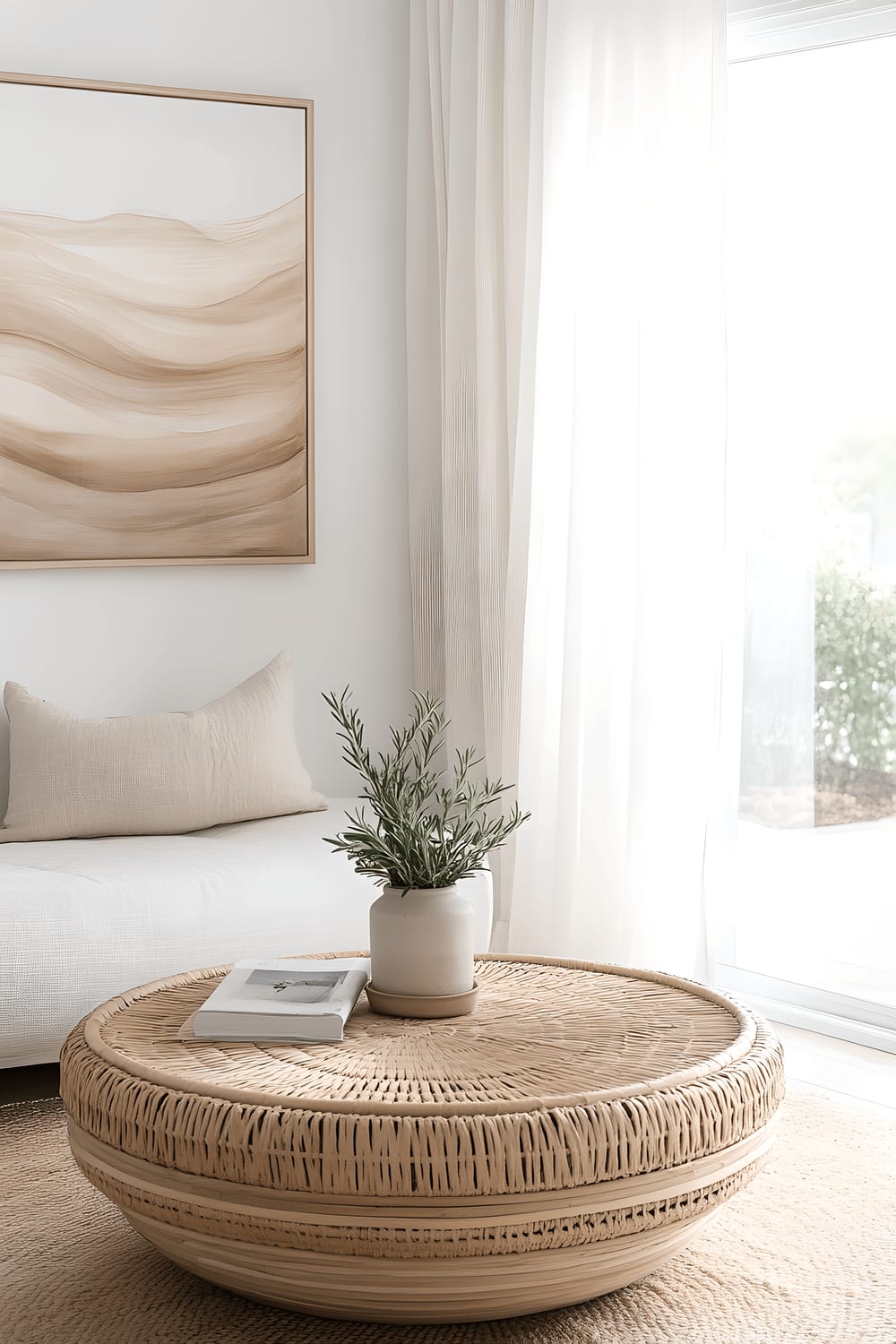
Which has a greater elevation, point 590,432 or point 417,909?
point 590,432

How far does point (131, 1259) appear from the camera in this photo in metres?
2.00

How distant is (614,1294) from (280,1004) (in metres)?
0.58

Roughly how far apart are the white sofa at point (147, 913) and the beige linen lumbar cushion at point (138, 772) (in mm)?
70

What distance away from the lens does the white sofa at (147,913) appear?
255 centimetres

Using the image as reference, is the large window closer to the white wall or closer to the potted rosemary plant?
the white wall

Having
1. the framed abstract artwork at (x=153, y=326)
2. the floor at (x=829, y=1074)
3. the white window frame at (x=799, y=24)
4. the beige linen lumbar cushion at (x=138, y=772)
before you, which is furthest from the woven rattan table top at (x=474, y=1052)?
the white window frame at (x=799, y=24)

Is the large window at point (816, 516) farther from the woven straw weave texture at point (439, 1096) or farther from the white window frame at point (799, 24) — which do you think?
the woven straw weave texture at point (439, 1096)

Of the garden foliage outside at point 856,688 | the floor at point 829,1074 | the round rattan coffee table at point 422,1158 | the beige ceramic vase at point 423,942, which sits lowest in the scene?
the floor at point 829,1074

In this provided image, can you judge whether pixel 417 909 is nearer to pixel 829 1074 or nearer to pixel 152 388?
pixel 829 1074

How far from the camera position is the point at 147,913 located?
2.68m

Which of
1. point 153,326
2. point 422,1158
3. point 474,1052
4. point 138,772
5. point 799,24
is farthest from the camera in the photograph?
point 153,326

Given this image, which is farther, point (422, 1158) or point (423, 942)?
point (423, 942)

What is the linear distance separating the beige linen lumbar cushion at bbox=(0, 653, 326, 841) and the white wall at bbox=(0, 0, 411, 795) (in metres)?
0.35

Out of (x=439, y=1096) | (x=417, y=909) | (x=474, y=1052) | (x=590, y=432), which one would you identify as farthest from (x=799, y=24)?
(x=439, y=1096)
